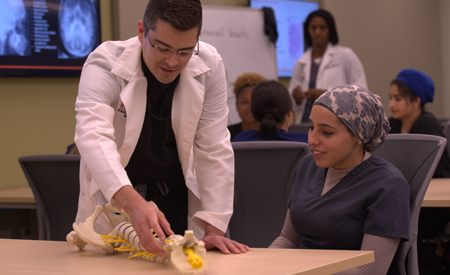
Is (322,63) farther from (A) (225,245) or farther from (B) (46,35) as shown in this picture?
(A) (225,245)

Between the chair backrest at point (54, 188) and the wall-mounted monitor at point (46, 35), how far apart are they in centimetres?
140

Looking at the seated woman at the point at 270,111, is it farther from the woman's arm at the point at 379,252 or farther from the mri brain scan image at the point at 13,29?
the mri brain scan image at the point at 13,29

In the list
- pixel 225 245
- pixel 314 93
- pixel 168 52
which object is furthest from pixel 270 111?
pixel 314 93

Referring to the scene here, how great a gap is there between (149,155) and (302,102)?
307 cm

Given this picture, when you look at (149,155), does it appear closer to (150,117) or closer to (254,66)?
(150,117)

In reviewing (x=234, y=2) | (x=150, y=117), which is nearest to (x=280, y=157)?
(x=150, y=117)

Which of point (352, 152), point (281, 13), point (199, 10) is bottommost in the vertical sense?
point (352, 152)

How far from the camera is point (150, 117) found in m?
1.63

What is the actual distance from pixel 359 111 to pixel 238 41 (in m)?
3.37

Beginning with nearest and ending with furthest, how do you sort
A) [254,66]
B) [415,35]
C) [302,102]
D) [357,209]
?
[357,209] < [302,102] < [254,66] < [415,35]

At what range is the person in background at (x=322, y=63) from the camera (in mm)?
4418

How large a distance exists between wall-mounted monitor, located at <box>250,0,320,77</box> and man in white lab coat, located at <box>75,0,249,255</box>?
12.9ft

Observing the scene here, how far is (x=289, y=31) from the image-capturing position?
5.62 meters

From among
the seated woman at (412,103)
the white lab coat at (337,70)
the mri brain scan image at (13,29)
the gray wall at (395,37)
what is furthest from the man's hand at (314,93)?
the mri brain scan image at (13,29)
